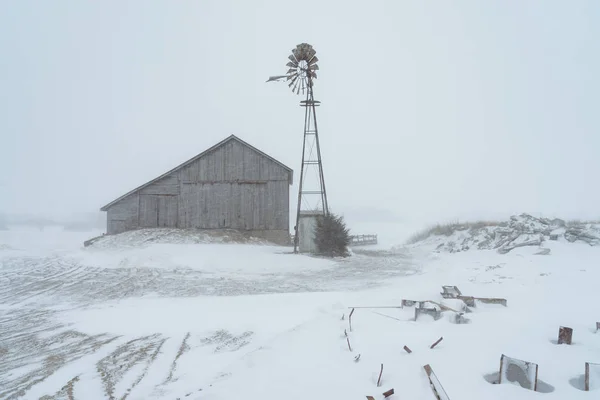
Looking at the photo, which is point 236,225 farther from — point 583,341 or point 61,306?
point 583,341

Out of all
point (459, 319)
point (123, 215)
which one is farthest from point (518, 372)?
point (123, 215)

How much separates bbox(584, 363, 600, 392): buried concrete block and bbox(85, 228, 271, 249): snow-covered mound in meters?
24.3

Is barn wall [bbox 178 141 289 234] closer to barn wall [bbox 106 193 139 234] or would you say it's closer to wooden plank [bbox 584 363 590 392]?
barn wall [bbox 106 193 139 234]

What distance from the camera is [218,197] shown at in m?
29.2

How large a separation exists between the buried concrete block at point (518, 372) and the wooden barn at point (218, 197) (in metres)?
25.7

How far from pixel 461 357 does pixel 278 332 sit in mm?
2817

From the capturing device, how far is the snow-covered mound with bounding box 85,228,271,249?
2583 centimetres

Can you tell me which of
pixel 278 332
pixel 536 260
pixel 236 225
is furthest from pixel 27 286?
pixel 236 225

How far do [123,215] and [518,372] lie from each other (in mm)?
29643

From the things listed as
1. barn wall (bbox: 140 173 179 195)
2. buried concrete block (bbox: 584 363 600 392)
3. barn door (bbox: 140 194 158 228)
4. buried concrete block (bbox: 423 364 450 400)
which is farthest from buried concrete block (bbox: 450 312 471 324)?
barn door (bbox: 140 194 158 228)

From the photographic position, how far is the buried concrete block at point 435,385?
10.5ft

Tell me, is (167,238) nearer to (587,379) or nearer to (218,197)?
(218,197)

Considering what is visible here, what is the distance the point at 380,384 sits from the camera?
12.1ft

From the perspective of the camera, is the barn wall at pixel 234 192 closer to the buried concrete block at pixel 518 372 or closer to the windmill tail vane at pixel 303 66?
the windmill tail vane at pixel 303 66
